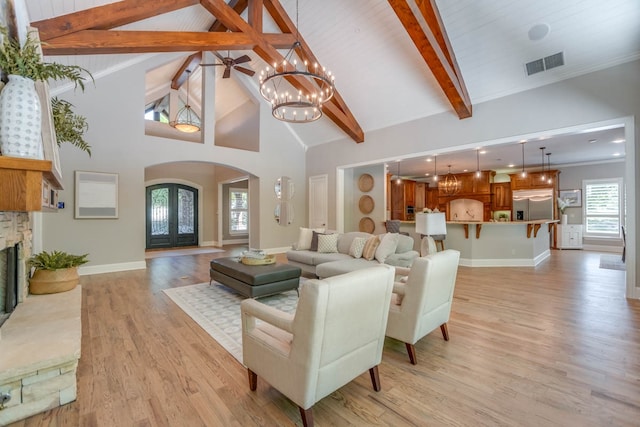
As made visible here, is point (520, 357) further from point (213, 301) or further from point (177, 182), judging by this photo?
point (177, 182)

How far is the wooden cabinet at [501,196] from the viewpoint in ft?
32.9

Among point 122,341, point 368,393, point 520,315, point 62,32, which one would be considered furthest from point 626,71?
point 62,32

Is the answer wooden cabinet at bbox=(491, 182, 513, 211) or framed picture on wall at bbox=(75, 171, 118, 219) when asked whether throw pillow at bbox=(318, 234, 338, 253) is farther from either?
wooden cabinet at bbox=(491, 182, 513, 211)

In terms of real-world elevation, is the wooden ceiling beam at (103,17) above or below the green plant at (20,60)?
above

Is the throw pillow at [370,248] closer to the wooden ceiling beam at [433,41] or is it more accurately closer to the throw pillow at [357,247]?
the throw pillow at [357,247]

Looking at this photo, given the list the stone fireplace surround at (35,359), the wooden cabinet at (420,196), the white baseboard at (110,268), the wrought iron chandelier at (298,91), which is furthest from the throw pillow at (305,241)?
the wooden cabinet at (420,196)

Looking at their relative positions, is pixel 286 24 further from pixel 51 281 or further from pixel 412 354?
pixel 412 354

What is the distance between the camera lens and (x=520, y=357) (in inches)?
97.0

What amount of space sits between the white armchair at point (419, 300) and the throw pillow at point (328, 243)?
289 centimetres

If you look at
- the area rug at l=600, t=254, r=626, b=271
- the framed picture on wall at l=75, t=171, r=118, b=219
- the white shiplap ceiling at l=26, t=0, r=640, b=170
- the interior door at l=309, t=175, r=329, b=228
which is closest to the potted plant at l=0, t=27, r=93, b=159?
the white shiplap ceiling at l=26, t=0, r=640, b=170

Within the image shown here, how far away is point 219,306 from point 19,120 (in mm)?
2761

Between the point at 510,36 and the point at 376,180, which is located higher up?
the point at 510,36

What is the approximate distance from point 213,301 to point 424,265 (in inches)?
116

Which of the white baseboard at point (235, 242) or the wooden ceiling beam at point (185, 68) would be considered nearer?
the wooden ceiling beam at point (185, 68)
